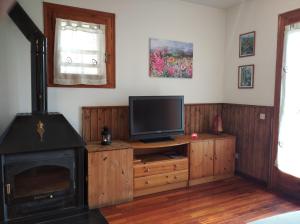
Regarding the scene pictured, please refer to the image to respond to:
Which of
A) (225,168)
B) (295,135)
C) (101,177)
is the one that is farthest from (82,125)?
(295,135)

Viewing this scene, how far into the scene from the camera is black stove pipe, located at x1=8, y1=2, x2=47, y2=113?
8.59ft

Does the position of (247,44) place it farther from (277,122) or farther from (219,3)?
(277,122)

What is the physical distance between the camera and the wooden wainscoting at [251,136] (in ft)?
11.4

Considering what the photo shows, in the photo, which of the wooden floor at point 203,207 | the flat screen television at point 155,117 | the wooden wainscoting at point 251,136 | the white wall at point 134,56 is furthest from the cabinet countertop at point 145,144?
the wooden floor at point 203,207

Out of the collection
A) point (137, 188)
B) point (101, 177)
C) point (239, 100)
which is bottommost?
point (137, 188)

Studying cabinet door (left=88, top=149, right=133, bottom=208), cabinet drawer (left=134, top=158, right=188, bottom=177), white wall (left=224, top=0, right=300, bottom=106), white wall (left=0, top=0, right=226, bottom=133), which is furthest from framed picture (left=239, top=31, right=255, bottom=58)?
cabinet door (left=88, top=149, right=133, bottom=208)

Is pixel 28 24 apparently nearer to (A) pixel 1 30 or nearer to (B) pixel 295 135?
(A) pixel 1 30

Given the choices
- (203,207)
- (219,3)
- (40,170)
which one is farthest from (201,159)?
(219,3)

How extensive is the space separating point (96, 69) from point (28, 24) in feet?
3.00

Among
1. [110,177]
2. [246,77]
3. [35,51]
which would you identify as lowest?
[110,177]

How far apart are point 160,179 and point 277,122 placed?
5.63ft

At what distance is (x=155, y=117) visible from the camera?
3391mm

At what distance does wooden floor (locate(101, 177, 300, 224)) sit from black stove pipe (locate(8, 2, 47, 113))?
1.43 meters

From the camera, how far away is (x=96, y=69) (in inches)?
127
